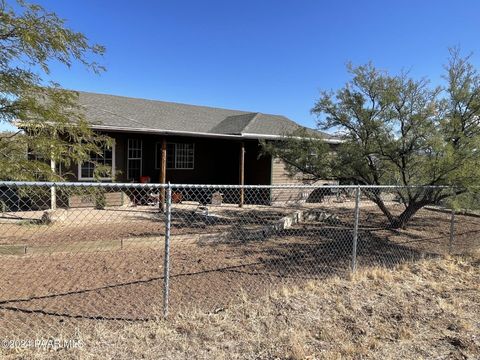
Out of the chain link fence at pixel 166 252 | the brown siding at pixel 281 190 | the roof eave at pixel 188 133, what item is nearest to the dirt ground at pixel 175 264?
the chain link fence at pixel 166 252

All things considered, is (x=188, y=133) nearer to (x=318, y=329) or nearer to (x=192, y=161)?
(x=192, y=161)

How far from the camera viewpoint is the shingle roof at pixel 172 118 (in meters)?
14.6

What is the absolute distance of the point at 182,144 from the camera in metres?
17.2

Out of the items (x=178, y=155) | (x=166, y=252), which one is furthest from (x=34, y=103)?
(x=178, y=155)

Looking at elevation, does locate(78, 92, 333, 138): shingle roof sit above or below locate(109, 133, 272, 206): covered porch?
above

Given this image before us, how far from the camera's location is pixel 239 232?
864cm

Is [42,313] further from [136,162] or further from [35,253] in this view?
[136,162]

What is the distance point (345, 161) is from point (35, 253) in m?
7.17

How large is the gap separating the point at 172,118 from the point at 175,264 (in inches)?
476

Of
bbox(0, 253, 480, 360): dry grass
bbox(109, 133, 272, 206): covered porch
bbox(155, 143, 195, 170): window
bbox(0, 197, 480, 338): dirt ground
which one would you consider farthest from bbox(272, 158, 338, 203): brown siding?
bbox(0, 253, 480, 360): dry grass

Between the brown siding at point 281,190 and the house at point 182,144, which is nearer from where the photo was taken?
the house at point 182,144

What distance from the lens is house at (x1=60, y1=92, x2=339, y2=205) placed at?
1464cm

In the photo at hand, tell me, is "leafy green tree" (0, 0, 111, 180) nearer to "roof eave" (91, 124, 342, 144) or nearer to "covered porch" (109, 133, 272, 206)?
"roof eave" (91, 124, 342, 144)

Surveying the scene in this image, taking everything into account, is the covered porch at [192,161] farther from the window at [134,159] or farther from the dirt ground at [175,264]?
the dirt ground at [175,264]
